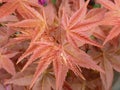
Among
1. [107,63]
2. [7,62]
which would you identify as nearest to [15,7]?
[7,62]

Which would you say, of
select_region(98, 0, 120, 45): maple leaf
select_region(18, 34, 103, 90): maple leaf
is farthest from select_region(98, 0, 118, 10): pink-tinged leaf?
select_region(18, 34, 103, 90): maple leaf

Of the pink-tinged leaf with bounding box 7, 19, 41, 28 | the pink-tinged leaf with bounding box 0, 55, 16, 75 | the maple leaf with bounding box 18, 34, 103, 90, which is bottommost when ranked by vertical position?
the pink-tinged leaf with bounding box 0, 55, 16, 75

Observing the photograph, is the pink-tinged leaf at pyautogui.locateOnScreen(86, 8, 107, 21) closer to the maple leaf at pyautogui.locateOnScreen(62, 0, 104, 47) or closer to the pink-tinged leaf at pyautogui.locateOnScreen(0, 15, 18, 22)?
the maple leaf at pyautogui.locateOnScreen(62, 0, 104, 47)

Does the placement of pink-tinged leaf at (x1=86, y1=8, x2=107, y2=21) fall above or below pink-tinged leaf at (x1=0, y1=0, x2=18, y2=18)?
below

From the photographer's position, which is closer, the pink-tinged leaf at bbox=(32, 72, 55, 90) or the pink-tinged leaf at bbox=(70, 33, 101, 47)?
the pink-tinged leaf at bbox=(70, 33, 101, 47)

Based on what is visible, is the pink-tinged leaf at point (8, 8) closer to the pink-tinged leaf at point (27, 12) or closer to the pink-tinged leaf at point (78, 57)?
the pink-tinged leaf at point (27, 12)

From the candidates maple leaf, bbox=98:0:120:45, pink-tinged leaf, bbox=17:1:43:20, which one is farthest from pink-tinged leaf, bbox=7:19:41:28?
maple leaf, bbox=98:0:120:45

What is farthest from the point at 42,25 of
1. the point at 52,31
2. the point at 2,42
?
the point at 2,42

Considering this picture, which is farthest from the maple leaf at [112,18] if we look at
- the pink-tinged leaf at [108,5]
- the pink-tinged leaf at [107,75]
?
the pink-tinged leaf at [107,75]
